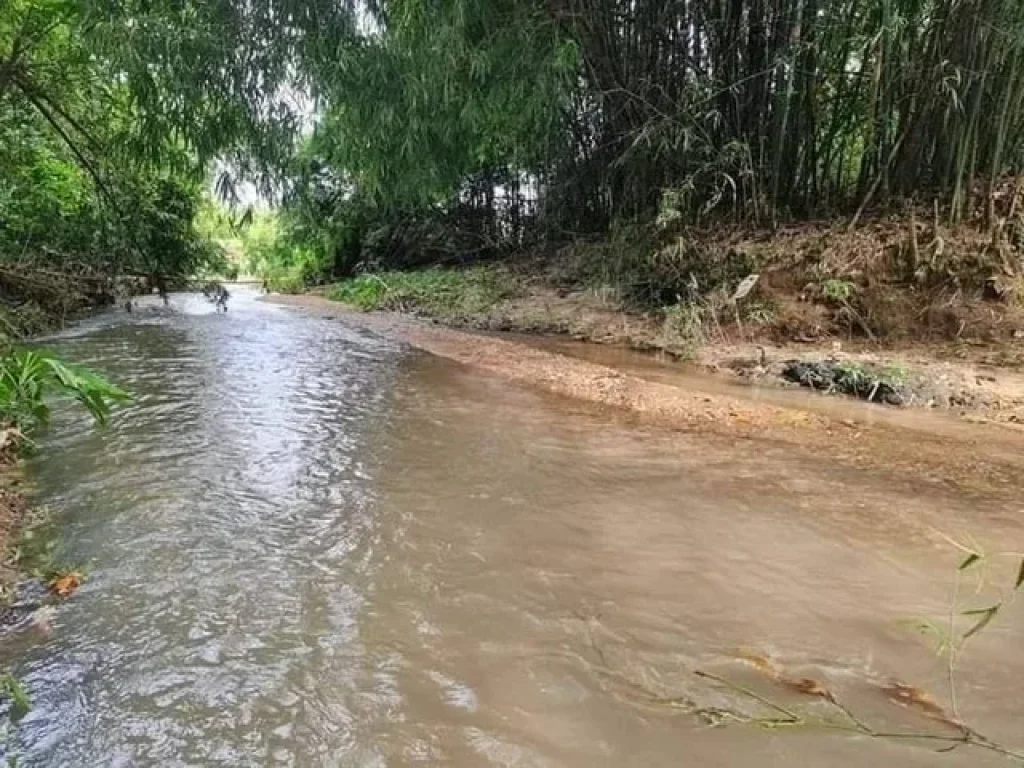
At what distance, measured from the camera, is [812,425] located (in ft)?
13.5

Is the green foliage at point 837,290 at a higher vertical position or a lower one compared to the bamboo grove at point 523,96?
lower

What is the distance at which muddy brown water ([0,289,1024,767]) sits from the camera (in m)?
1.58

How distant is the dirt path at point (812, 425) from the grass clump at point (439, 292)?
136 inches

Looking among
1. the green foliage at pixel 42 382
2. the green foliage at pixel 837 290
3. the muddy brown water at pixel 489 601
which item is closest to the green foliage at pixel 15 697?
the muddy brown water at pixel 489 601

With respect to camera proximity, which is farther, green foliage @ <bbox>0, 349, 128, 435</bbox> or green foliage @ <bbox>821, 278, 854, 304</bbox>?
green foliage @ <bbox>821, 278, 854, 304</bbox>

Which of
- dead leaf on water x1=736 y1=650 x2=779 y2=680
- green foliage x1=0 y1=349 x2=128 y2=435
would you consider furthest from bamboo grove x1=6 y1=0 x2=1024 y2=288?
dead leaf on water x1=736 y1=650 x2=779 y2=680

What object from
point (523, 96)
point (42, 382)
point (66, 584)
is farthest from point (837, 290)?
point (66, 584)

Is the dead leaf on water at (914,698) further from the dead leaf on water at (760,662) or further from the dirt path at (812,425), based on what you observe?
the dirt path at (812,425)

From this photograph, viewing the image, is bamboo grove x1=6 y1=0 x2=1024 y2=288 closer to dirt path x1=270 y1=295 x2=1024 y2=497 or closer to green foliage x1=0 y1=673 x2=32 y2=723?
dirt path x1=270 y1=295 x2=1024 y2=497

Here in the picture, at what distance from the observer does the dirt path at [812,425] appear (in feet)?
11.1

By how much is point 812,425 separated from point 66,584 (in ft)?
11.3

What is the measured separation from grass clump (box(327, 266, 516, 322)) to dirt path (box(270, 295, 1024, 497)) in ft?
11.3

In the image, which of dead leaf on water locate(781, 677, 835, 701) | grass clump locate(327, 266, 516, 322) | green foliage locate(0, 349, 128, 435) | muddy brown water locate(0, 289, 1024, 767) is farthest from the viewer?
grass clump locate(327, 266, 516, 322)

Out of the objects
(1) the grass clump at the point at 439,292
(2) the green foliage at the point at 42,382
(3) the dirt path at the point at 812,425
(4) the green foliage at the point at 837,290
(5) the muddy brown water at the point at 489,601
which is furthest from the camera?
(1) the grass clump at the point at 439,292
